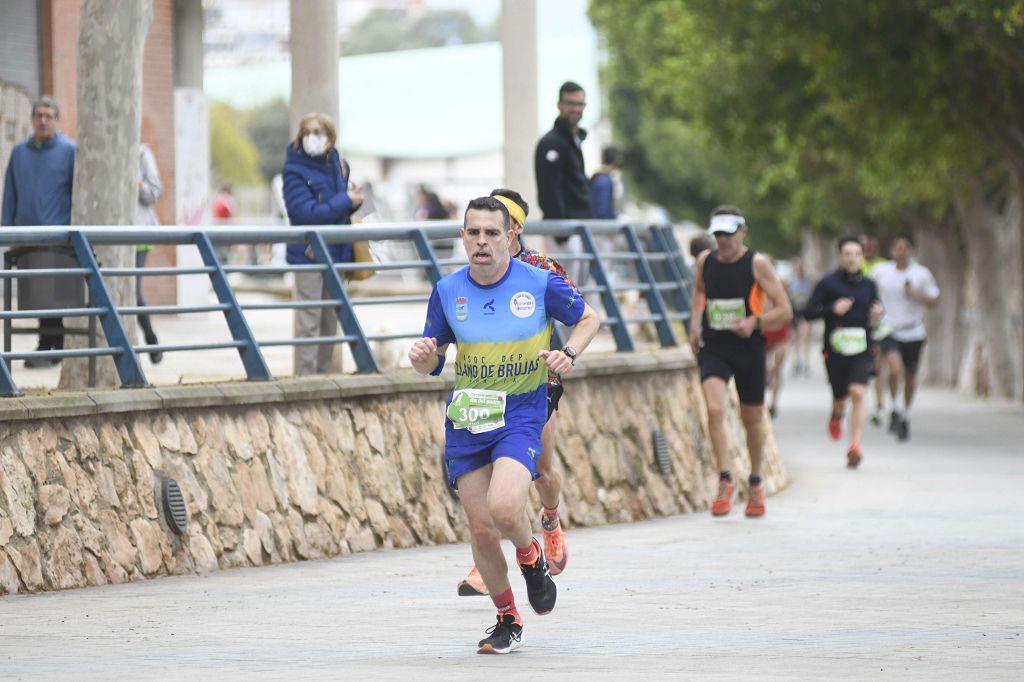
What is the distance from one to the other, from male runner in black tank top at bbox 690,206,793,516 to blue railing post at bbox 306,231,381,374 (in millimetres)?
2235

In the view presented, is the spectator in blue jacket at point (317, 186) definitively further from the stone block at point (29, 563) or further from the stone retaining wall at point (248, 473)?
the stone block at point (29, 563)

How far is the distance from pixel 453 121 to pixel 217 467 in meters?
79.5

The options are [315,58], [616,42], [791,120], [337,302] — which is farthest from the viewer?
[616,42]

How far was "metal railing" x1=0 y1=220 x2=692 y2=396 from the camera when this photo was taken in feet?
36.2

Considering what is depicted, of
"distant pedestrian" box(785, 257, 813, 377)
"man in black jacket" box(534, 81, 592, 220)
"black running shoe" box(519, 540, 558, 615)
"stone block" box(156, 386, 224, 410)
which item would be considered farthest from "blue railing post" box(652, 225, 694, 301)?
"distant pedestrian" box(785, 257, 813, 377)

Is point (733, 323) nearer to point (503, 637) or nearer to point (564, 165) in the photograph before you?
point (564, 165)

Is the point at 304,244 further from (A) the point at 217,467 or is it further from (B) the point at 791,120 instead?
(B) the point at 791,120

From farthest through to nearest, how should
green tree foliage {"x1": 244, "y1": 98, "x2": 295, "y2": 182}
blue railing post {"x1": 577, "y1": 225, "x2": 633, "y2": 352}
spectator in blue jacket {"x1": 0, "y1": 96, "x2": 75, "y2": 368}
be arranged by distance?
green tree foliage {"x1": 244, "y1": 98, "x2": 295, "y2": 182} → blue railing post {"x1": 577, "y1": 225, "x2": 633, "y2": 352} → spectator in blue jacket {"x1": 0, "y1": 96, "x2": 75, "y2": 368}

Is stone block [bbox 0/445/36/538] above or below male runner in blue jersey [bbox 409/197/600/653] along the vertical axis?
below

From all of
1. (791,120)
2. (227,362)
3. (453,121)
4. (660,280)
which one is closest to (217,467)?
(227,362)

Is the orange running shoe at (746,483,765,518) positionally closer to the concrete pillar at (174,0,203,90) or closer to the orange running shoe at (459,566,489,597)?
the orange running shoe at (459,566,489,597)

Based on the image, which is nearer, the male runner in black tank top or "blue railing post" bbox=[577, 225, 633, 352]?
the male runner in black tank top

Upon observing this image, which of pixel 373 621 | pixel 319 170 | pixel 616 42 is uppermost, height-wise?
pixel 616 42

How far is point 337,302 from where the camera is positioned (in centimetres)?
1261
